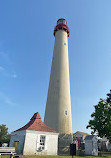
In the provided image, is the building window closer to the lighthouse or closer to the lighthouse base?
the lighthouse

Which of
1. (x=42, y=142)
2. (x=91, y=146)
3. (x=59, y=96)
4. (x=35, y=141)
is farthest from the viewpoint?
(x=59, y=96)

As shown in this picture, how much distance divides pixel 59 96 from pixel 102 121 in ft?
29.2

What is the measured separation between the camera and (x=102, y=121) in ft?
71.5

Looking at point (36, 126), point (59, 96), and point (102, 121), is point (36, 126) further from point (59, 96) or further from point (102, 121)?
point (102, 121)

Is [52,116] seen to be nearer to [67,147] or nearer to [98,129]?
[67,147]

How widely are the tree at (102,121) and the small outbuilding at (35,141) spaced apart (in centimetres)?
846

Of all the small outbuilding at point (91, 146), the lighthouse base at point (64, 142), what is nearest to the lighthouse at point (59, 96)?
the lighthouse base at point (64, 142)

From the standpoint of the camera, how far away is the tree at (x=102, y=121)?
824 inches

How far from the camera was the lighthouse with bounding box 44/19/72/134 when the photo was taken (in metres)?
22.7

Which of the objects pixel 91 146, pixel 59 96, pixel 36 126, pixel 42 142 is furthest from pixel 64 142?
pixel 59 96

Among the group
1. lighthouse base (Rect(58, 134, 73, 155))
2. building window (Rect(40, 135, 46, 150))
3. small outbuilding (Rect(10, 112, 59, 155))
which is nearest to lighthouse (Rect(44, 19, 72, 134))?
lighthouse base (Rect(58, 134, 73, 155))

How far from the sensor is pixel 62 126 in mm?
22438

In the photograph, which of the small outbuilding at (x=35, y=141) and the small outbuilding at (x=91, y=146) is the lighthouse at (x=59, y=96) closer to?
the small outbuilding at (x=91, y=146)

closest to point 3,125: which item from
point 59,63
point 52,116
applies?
point 52,116
